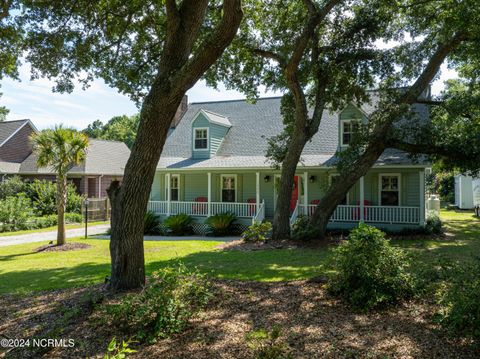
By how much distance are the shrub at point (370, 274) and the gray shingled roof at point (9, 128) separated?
105ft

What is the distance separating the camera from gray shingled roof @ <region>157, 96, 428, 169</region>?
18.5 m

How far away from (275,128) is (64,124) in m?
11.2

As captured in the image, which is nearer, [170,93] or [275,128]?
[170,93]

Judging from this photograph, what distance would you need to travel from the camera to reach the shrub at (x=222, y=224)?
1811 cm

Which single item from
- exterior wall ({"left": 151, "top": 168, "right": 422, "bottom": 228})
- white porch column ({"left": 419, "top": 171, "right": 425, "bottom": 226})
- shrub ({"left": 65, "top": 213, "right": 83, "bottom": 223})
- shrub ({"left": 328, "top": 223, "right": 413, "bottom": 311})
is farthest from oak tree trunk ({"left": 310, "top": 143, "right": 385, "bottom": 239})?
shrub ({"left": 65, "top": 213, "right": 83, "bottom": 223})

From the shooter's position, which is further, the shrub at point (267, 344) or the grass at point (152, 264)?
the grass at point (152, 264)

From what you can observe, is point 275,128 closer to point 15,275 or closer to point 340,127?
point 340,127

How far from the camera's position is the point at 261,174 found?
20.0 metres

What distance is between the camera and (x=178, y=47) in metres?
6.56

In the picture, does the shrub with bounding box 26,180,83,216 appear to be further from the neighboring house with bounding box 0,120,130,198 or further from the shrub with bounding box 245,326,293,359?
the shrub with bounding box 245,326,293,359

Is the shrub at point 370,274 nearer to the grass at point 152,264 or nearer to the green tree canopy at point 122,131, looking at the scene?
the grass at point 152,264

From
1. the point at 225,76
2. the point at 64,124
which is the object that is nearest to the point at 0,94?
the point at 64,124

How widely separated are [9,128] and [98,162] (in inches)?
371

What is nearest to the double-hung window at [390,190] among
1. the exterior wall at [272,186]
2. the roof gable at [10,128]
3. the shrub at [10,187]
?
the exterior wall at [272,186]
